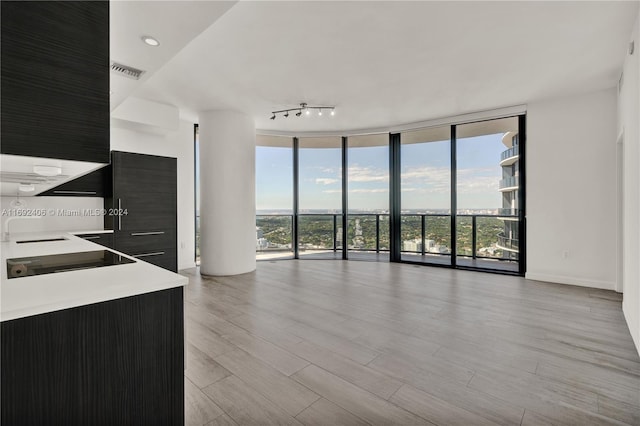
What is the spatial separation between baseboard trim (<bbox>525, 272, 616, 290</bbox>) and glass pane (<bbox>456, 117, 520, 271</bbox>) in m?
0.42

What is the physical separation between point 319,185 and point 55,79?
5.51m

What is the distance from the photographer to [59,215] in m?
3.89

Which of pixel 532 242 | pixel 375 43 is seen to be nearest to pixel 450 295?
pixel 532 242

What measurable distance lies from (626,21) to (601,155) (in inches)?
83.0

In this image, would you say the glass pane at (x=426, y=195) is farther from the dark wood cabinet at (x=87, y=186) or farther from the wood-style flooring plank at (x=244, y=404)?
the dark wood cabinet at (x=87, y=186)

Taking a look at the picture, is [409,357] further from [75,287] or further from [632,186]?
[632,186]

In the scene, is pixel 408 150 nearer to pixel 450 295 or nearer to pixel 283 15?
pixel 450 295

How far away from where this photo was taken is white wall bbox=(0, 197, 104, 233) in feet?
11.8

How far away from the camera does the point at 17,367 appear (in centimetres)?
94

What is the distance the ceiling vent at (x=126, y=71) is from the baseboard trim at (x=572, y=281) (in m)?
5.61

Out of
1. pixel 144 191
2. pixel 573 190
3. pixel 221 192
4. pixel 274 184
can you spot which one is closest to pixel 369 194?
pixel 274 184

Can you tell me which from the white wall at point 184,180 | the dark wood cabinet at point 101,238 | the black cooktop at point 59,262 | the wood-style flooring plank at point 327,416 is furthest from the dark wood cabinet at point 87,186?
the wood-style flooring plank at point 327,416

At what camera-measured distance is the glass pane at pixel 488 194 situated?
16.3ft

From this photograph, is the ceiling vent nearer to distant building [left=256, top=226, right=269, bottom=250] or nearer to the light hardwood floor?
the light hardwood floor
